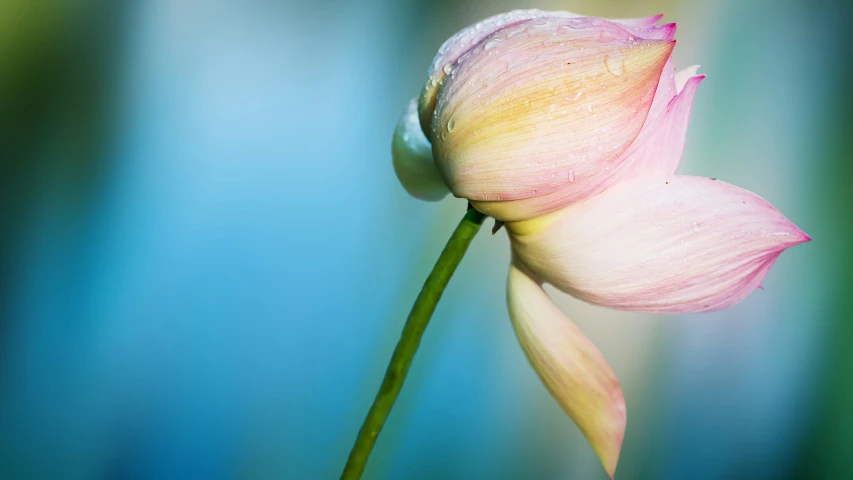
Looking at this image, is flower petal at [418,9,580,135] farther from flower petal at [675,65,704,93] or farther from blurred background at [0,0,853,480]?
blurred background at [0,0,853,480]

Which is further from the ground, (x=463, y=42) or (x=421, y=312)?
(x=463, y=42)

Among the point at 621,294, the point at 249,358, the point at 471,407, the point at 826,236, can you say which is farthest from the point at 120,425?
the point at 826,236

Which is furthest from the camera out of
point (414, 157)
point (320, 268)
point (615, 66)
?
point (320, 268)

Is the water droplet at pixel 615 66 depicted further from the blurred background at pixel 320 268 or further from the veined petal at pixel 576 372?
the blurred background at pixel 320 268

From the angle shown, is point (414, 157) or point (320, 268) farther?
point (320, 268)

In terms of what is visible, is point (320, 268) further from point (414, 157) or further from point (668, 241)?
point (668, 241)

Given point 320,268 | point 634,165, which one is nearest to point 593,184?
point 634,165

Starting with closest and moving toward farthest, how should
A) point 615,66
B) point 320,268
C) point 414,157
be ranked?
point 615,66 < point 414,157 < point 320,268
